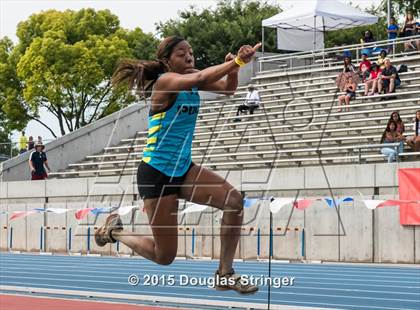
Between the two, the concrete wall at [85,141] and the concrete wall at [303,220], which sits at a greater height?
the concrete wall at [85,141]

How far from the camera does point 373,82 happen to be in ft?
73.5

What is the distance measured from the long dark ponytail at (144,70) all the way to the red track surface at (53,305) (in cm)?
577

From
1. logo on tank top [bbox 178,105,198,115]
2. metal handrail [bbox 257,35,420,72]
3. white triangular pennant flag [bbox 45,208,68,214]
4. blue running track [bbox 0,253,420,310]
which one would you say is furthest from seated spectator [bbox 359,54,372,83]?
logo on tank top [bbox 178,105,198,115]

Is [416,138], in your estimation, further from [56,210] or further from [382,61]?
[56,210]

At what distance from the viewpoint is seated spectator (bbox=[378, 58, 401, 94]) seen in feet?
72.4

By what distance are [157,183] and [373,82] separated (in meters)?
16.3

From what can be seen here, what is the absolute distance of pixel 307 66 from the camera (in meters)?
26.8

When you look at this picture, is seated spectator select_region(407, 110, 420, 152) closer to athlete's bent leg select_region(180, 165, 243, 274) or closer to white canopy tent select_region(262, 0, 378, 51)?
white canopy tent select_region(262, 0, 378, 51)

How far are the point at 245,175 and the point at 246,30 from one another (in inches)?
1182

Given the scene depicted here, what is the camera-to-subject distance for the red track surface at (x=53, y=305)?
12.3m

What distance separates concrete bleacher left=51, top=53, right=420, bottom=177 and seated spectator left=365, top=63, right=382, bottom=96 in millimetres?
164

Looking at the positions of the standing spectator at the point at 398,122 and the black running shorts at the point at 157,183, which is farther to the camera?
the standing spectator at the point at 398,122

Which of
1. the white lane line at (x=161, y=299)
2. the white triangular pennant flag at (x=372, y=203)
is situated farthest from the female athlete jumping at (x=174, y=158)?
the white triangular pennant flag at (x=372, y=203)

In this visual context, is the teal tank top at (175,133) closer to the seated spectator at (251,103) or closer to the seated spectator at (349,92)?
the seated spectator at (349,92)
